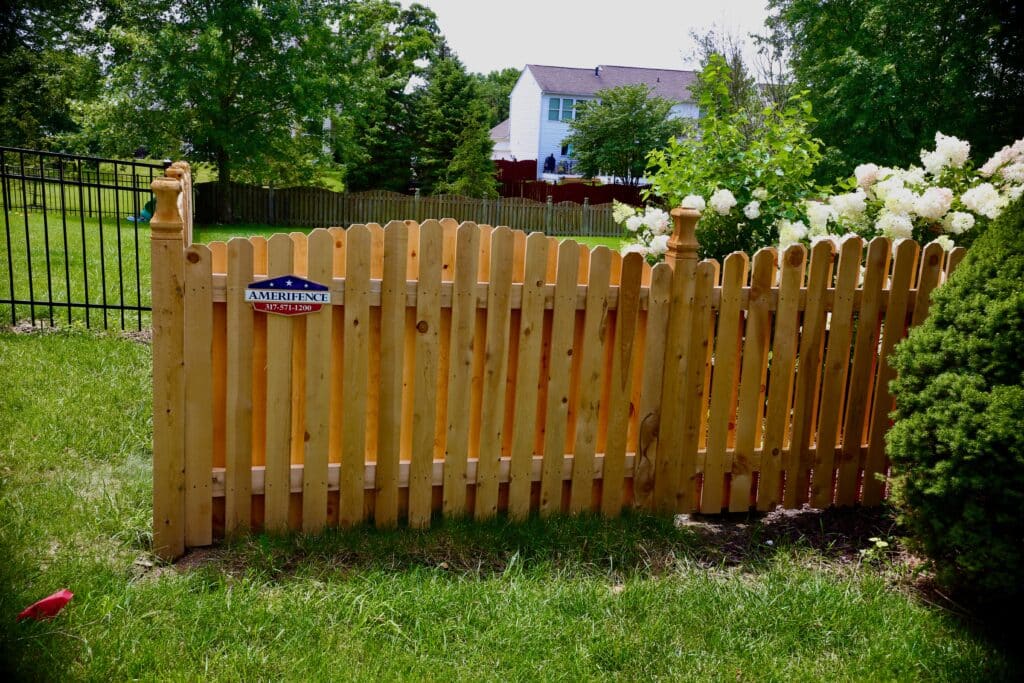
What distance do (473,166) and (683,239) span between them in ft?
88.4

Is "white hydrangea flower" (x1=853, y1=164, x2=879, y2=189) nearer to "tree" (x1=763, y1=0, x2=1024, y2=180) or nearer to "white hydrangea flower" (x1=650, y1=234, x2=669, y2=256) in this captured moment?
"white hydrangea flower" (x1=650, y1=234, x2=669, y2=256)

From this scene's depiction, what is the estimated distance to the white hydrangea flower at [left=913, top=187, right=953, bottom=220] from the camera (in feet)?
15.1

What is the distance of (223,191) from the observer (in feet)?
82.2

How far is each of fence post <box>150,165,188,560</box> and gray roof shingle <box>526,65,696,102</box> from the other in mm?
48870

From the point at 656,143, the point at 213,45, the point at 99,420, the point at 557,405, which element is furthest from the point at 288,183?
the point at 557,405

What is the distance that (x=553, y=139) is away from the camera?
5141 cm

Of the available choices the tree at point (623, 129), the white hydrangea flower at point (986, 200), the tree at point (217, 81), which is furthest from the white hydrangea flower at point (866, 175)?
the tree at point (623, 129)

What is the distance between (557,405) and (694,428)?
2.44 feet

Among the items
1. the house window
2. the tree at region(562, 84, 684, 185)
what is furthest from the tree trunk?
the house window

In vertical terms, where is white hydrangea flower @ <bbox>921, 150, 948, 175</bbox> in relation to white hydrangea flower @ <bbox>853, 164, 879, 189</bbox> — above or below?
above

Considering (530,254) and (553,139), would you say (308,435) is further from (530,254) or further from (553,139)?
(553,139)

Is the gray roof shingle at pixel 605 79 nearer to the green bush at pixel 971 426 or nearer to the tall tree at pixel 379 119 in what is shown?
the tall tree at pixel 379 119

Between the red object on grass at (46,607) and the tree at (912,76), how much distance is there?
27991 millimetres

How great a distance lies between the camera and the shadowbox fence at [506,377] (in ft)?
12.0
